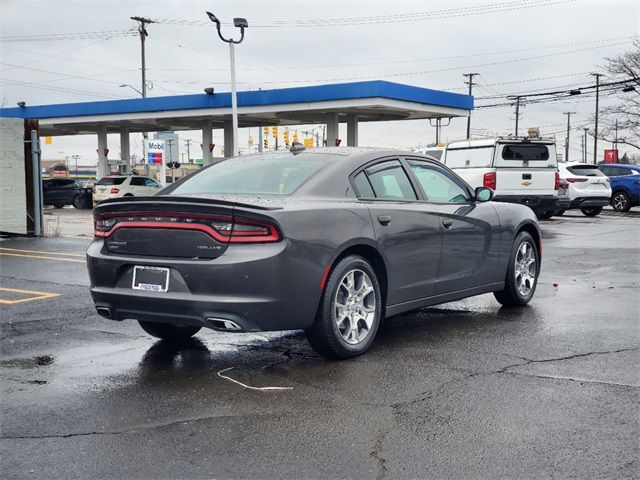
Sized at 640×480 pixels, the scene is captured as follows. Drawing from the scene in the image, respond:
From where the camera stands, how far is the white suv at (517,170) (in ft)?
60.7

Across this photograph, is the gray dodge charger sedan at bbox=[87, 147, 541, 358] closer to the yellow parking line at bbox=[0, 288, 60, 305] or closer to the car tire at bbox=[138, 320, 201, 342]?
the car tire at bbox=[138, 320, 201, 342]

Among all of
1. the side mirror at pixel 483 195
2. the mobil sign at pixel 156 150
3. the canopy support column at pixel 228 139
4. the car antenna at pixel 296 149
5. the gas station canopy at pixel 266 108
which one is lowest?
the side mirror at pixel 483 195

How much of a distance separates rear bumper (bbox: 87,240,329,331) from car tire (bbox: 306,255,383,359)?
0.13 m

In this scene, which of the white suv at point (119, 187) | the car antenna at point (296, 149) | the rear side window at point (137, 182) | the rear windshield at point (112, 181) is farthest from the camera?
the rear side window at point (137, 182)

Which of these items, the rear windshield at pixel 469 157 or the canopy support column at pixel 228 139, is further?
the canopy support column at pixel 228 139

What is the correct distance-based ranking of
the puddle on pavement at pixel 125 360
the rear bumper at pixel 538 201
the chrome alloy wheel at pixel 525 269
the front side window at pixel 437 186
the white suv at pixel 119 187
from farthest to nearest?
the white suv at pixel 119 187 < the rear bumper at pixel 538 201 < the chrome alloy wheel at pixel 525 269 < the front side window at pixel 437 186 < the puddle on pavement at pixel 125 360

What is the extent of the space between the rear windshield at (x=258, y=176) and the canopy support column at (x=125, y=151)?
120 feet

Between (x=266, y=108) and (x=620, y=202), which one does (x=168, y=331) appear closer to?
(x=620, y=202)

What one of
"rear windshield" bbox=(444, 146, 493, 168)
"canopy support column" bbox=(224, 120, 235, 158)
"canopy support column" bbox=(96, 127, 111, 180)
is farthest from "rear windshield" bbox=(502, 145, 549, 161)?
"canopy support column" bbox=(96, 127, 111, 180)

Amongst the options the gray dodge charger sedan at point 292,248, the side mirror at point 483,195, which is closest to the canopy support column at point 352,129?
the side mirror at point 483,195

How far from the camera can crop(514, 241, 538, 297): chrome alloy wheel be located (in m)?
7.65

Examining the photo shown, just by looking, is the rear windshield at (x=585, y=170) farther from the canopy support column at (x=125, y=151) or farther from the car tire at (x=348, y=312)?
the canopy support column at (x=125, y=151)

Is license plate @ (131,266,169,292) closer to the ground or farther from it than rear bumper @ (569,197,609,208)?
farther from it

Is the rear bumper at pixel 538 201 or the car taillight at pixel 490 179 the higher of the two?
the car taillight at pixel 490 179
